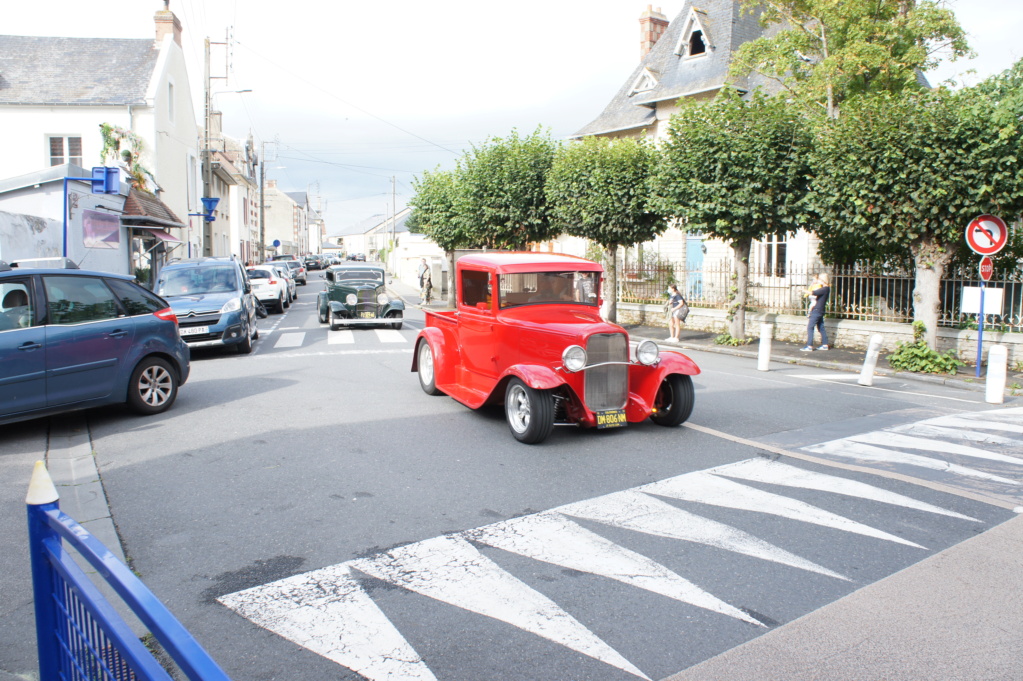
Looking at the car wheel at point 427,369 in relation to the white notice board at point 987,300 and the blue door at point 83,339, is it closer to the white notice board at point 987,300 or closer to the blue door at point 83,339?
the blue door at point 83,339

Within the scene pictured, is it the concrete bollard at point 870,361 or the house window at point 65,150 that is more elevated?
the house window at point 65,150

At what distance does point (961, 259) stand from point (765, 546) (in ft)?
45.3

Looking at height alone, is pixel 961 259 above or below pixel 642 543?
above

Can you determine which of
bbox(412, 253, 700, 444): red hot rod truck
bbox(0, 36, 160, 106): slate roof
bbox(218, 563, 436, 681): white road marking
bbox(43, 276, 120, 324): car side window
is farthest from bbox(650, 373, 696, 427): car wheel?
bbox(0, 36, 160, 106): slate roof

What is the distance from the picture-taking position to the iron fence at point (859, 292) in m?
14.7

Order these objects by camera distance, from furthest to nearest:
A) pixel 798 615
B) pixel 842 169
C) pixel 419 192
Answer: pixel 419 192, pixel 842 169, pixel 798 615

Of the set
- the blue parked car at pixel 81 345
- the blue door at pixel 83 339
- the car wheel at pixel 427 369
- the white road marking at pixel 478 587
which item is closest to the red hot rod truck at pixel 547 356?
the car wheel at pixel 427 369

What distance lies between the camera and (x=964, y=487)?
20.1ft

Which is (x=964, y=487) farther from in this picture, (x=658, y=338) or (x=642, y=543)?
(x=658, y=338)

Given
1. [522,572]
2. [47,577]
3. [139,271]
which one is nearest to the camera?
[47,577]

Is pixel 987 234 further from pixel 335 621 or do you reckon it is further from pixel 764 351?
pixel 335 621

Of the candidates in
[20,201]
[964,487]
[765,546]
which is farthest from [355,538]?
[20,201]

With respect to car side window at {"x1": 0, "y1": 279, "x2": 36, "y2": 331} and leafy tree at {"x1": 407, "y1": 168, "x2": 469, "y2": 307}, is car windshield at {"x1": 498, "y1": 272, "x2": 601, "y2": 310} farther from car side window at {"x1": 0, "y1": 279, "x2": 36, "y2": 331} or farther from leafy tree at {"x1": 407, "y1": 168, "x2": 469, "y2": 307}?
leafy tree at {"x1": 407, "y1": 168, "x2": 469, "y2": 307}

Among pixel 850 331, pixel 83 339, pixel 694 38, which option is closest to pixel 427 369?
pixel 83 339
